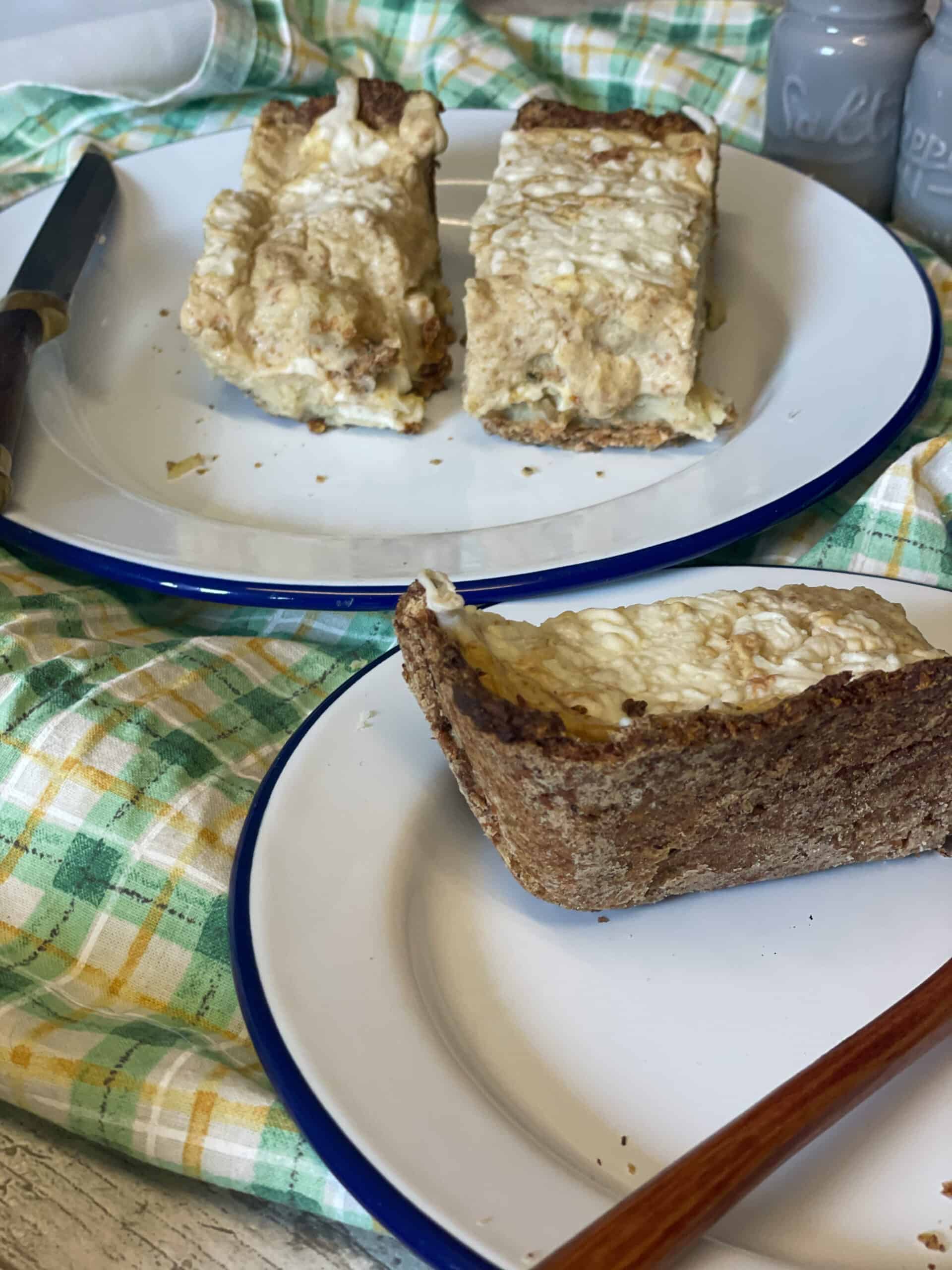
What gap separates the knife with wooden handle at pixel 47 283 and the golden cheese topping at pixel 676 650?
1.05m

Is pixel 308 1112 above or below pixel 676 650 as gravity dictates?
below

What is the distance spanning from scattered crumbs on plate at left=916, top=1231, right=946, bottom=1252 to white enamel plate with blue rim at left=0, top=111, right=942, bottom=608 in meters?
0.94

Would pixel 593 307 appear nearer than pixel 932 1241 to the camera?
No

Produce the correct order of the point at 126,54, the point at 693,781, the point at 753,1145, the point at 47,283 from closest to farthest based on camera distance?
the point at 753,1145 < the point at 693,781 < the point at 47,283 < the point at 126,54

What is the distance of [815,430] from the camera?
2.14 meters

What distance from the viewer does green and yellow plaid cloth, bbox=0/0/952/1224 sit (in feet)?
4.07

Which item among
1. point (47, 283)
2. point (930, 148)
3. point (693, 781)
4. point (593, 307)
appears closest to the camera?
point (693, 781)

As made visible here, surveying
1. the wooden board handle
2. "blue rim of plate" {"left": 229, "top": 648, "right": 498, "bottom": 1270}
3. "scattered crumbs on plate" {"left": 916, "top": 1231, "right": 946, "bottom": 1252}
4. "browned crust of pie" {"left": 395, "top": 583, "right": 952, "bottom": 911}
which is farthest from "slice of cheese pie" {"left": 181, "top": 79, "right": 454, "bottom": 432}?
"scattered crumbs on plate" {"left": 916, "top": 1231, "right": 946, "bottom": 1252}

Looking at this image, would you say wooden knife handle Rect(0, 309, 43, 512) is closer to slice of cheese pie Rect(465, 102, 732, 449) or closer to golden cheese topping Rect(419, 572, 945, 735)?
slice of cheese pie Rect(465, 102, 732, 449)

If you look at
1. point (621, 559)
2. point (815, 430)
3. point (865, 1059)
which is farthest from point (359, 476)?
point (865, 1059)

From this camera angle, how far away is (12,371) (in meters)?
2.23

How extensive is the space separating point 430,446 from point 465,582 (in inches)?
24.3

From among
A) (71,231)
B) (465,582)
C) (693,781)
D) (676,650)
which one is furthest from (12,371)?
(693,781)

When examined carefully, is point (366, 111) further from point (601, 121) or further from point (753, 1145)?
point (753, 1145)
